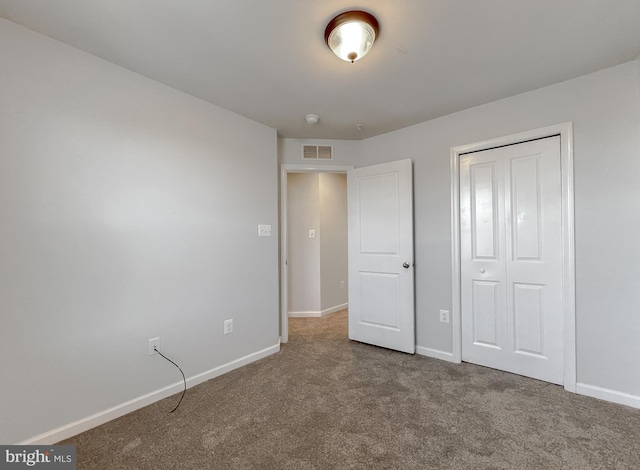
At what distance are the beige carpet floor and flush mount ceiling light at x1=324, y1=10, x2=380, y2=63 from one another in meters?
2.23

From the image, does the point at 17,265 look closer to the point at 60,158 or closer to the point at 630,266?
the point at 60,158

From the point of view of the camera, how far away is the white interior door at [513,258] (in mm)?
2328

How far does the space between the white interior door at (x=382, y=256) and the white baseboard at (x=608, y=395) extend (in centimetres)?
128

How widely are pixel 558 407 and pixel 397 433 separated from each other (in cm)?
119

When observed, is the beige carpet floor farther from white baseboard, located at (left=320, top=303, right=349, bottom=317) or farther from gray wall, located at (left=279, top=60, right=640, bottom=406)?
white baseboard, located at (left=320, top=303, right=349, bottom=317)

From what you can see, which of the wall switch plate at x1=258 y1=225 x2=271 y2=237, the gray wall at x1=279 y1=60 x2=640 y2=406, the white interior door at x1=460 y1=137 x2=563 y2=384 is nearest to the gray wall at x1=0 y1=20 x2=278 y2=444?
the wall switch plate at x1=258 y1=225 x2=271 y2=237

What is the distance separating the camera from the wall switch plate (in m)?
2.96

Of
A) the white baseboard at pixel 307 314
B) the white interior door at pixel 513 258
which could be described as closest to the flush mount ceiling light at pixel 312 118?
the white interior door at pixel 513 258

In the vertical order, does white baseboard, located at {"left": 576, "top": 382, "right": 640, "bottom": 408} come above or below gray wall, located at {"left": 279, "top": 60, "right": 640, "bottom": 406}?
below

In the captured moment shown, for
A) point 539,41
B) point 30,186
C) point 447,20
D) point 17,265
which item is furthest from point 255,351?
point 539,41

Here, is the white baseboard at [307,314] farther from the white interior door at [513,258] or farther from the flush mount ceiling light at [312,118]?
the flush mount ceiling light at [312,118]

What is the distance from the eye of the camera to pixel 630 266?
2000 millimetres

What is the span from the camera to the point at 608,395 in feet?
6.74

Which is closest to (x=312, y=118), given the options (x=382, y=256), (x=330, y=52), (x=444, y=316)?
(x=330, y=52)
